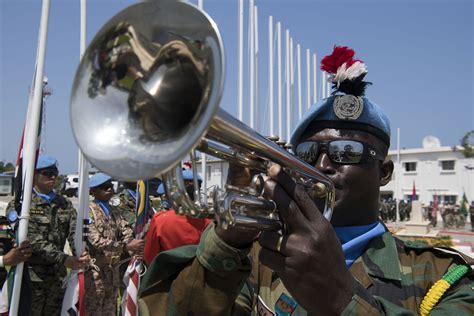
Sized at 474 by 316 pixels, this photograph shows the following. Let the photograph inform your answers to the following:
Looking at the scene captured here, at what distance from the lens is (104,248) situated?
5.25 meters

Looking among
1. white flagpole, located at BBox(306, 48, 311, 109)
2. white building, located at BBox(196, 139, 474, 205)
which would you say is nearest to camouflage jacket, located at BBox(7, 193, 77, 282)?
white flagpole, located at BBox(306, 48, 311, 109)

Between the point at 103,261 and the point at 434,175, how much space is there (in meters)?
41.9

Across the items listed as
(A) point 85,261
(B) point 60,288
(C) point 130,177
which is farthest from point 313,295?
(B) point 60,288

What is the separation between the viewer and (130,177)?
49.8 inches

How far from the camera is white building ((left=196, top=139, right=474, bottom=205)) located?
132 ft

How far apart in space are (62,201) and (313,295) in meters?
4.48

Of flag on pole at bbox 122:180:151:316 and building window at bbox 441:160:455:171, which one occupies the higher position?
building window at bbox 441:160:455:171

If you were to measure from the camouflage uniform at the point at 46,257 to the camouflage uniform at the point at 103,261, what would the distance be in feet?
1.10

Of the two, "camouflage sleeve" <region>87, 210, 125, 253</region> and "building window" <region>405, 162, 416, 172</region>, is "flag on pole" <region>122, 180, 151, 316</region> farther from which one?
"building window" <region>405, 162, 416, 172</region>

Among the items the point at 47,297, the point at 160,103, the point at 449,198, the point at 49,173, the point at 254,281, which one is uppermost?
the point at 160,103

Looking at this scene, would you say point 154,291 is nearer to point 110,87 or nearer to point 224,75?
point 110,87

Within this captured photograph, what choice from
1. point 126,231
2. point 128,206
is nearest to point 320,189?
point 126,231

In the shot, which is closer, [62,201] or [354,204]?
[354,204]

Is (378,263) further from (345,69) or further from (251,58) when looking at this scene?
(251,58)
